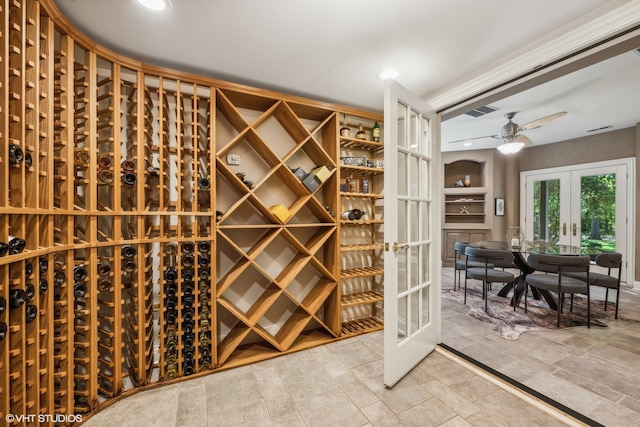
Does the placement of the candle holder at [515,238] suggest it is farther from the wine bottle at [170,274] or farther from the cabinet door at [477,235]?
the wine bottle at [170,274]

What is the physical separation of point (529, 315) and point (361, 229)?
2.29 meters

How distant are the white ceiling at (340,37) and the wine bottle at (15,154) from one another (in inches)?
35.6

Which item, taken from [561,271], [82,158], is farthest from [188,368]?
[561,271]

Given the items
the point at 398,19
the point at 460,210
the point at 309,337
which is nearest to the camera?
the point at 398,19

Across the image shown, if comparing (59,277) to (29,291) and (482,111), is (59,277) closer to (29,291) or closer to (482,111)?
(29,291)

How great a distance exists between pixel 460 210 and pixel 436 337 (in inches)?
177

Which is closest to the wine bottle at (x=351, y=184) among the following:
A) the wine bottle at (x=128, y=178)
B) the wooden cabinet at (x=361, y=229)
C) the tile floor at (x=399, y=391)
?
the wooden cabinet at (x=361, y=229)

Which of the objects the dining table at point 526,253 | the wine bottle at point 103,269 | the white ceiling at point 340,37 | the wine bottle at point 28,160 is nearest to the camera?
the wine bottle at point 28,160

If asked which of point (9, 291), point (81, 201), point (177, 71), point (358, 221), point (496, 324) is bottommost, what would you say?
point (496, 324)

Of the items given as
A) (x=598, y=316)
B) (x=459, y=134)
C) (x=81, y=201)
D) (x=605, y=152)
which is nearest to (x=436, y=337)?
(x=598, y=316)

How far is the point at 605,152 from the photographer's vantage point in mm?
4574

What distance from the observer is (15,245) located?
112 cm

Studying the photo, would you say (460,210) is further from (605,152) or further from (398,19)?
(398,19)

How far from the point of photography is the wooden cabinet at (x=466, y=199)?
5805 mm
